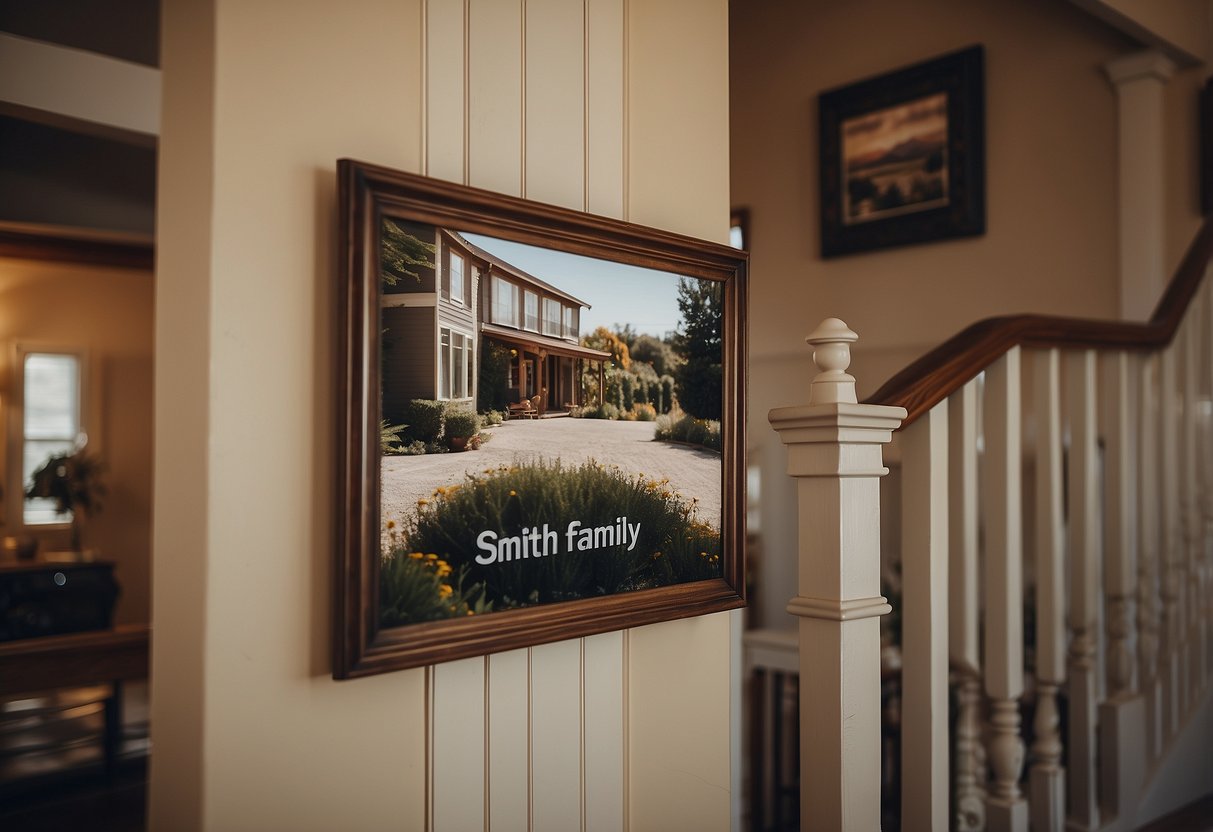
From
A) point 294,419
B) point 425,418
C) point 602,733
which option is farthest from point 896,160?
point 294,419

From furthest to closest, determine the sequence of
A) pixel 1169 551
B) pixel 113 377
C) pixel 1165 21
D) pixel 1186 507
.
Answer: pixel 113 377, pixel 1165 21, pixel 1186 507, pixel 1169 551

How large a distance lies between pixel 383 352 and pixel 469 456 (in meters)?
0.18

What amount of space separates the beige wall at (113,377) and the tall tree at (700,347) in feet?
14.7

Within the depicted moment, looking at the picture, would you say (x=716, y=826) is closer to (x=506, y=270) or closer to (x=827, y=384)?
(x=827, y=384)

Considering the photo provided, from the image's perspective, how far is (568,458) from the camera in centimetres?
132

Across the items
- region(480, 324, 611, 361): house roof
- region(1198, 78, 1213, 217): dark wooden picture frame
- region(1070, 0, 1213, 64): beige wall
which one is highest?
region(1070, 0, 1213, 64): beige wall

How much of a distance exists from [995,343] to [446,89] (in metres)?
1.01

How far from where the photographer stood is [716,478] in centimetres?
150

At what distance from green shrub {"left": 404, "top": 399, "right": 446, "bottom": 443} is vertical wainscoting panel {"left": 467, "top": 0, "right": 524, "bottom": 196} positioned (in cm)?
34

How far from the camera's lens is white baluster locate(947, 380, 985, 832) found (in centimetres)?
162

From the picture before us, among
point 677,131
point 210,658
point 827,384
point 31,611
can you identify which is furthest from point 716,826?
point 31,611

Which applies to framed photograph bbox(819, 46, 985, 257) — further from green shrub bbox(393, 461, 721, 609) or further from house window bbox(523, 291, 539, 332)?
house window bbox(523, 291, 539, 332)

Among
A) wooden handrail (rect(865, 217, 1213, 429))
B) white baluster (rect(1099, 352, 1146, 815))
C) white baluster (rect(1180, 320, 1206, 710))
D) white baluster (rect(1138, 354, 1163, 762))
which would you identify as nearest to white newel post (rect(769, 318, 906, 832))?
wooden handrail (rect(865, 217, 1213, 429))

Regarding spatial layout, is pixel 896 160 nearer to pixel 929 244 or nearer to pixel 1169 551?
pixel 929 244
